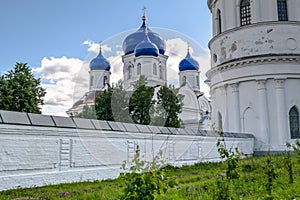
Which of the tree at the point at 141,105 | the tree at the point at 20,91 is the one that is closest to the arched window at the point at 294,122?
the tree at the point at 141,105

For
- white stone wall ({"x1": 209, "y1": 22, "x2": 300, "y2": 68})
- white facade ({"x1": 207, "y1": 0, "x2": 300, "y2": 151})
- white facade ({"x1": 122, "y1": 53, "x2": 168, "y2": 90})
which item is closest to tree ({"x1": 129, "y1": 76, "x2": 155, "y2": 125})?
white facade ({"x1": 122, "y1": 53, "x2": 168, "y2": 90})

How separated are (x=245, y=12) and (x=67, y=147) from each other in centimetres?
1526

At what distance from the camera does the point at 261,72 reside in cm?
1719

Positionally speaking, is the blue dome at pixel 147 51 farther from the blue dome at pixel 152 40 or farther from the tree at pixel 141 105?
the tree at pixel 141 105

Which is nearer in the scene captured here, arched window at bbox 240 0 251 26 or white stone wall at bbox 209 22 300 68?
white stone wall at bbox 209 22 300 68

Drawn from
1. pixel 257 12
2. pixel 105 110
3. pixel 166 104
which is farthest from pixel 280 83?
pixel 105 110

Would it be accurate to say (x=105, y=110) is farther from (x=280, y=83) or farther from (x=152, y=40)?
(x=280, y=83)

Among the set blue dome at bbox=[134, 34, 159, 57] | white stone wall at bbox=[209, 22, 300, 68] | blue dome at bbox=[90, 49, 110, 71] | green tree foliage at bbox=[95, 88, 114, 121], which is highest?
white stone wall at bbox=[209, 22, 300, 68]

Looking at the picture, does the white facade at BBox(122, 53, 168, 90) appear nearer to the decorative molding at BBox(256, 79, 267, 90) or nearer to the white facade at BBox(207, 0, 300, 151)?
the white facade at BBox(207, 0, 300, 151)

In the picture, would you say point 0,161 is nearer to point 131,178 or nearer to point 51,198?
point 51,198

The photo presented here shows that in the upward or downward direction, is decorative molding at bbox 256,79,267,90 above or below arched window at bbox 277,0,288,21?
below

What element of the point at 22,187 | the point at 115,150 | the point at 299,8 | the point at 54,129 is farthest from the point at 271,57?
the point at 22,187

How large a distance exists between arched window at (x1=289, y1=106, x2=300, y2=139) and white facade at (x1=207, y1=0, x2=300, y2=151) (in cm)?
21

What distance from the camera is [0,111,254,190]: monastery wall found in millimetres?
7074
